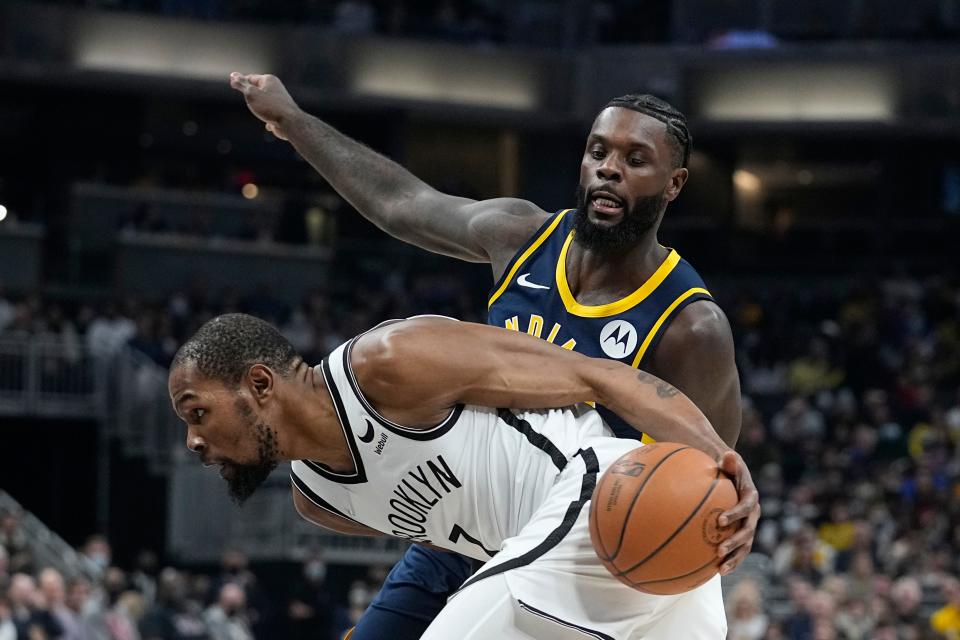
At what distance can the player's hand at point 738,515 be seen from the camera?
3727 mm

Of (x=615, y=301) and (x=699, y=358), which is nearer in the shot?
(x=699, y=358)

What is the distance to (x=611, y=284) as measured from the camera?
4.75 metres

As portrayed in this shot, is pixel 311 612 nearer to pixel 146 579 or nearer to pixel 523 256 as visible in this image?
pixel 146 579

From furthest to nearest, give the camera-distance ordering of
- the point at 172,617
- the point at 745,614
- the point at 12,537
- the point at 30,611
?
the point at 12,537
the point at 745,614
the point at 172,617
the point at 30,611

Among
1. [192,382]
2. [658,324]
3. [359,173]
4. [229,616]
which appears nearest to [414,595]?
[658,324]

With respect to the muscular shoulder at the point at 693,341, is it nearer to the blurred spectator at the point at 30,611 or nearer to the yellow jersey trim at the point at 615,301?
the yellow jersey trim at the point at 615,301

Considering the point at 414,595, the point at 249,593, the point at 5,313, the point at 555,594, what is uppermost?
the point at 555,594

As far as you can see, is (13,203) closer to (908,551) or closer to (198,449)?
(908,551)

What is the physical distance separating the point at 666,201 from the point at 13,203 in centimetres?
1888

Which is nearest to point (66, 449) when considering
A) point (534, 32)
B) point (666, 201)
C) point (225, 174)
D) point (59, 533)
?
point (59, 533)

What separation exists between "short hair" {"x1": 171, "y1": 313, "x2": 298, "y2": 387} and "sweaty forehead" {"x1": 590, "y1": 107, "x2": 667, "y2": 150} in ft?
3.84

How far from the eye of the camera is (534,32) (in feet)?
81.5

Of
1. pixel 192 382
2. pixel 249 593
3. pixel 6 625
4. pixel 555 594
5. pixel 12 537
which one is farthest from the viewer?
pixel 249 593

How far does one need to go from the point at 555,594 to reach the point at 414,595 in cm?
108
